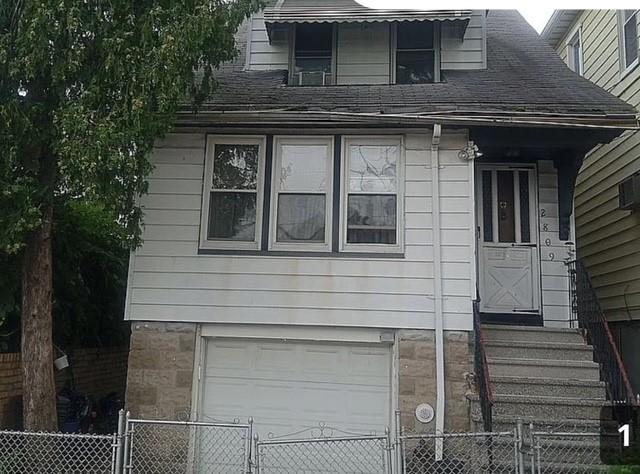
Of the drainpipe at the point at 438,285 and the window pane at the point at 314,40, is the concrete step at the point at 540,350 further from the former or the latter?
the window pane at the point at 314,40

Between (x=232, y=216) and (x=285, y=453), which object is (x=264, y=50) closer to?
(x=232, y=216)

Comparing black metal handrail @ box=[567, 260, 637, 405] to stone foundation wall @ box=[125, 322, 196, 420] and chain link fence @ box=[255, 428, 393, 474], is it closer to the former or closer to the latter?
chain link fence @ box=[255, 428, 393, 474]

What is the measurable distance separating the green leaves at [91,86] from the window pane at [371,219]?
2302mm

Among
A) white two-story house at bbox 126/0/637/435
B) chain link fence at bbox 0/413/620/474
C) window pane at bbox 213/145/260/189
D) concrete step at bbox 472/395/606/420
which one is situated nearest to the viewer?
chain link fence at bbox 0/413/620/474

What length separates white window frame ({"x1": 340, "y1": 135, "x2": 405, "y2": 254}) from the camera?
23.1 feet

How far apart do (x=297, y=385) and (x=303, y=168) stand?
244 centimetres

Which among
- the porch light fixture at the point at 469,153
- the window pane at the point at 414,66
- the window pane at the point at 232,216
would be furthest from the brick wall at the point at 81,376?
the window pane at the point at 414,66

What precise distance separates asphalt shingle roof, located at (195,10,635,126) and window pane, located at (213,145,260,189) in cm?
53

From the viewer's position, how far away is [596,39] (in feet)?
33.5

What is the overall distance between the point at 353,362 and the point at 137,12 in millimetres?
4178

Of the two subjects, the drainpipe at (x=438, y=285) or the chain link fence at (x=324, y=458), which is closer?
the drainpipe at (x=438, y=285)

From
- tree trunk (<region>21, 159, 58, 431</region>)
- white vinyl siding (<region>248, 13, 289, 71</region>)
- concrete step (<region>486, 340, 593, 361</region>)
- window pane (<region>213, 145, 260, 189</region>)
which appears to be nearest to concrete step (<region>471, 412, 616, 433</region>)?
concrete step (<region>486, 340, 593, 361</region>)

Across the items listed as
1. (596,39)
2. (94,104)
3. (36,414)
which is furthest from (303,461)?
(596,39)

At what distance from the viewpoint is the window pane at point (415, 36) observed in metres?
8.65
